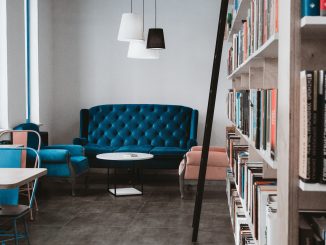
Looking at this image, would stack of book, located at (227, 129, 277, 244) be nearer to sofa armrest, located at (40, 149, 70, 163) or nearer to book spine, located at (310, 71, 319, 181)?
book spine, located at (310, 71, 319, 181)

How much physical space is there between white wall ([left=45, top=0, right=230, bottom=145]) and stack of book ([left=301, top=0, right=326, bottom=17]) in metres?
6.54

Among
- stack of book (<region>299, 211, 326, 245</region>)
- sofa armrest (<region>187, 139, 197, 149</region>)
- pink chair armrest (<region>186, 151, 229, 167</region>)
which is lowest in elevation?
pink chair armrest (<region>186, 151, 229, 167</region>)

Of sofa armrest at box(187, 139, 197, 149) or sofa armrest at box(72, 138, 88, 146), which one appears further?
sofa armrest at box(72, 138, 88, 146)

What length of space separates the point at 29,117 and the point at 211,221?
12.3 feet

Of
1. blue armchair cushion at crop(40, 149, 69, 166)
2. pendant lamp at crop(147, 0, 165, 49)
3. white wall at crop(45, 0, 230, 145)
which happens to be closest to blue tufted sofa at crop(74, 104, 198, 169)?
white wall at crop(45, 0, 230, 145)

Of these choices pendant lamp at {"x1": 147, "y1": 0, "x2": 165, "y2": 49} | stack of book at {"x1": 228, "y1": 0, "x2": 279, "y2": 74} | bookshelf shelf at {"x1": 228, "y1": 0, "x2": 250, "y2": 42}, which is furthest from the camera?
pendant lamp at {"x1": 147, "y1": 0, "x2": 165, "y2": 49}

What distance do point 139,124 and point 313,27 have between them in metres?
6.42

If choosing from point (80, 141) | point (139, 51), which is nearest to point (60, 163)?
point (80, 141)

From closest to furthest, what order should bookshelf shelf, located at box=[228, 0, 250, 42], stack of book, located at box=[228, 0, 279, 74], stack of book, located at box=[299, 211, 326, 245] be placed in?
stack of book, located at box=[299, 211, 326, 245] < stack of book, located at box=[228, 0, 279, 74] < bookshelf shelf, located at box=[228, 0, 250, 42]

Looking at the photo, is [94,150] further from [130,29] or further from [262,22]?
[262,22]

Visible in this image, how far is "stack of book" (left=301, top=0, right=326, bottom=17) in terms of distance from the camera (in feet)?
4.45

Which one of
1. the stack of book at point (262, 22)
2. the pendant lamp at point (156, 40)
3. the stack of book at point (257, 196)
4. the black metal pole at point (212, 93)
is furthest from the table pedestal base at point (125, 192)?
the stack of book at point (262, 22)

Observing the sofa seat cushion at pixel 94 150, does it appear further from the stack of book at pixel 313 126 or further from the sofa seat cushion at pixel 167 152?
the stack of book at pixel 313 126

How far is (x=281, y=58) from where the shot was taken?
150cm
